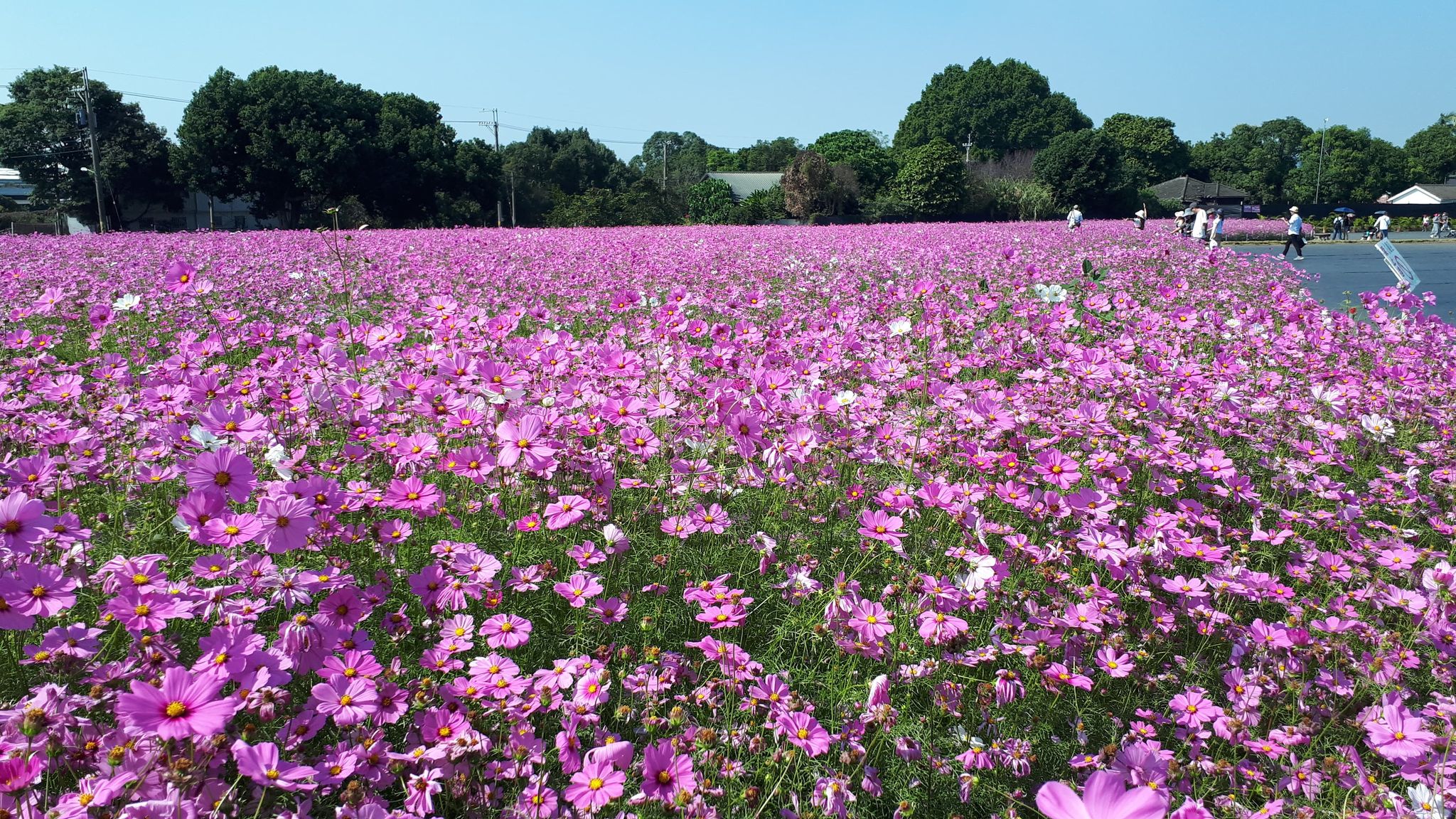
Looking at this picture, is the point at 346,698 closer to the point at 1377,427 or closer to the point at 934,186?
the point at 1377,427

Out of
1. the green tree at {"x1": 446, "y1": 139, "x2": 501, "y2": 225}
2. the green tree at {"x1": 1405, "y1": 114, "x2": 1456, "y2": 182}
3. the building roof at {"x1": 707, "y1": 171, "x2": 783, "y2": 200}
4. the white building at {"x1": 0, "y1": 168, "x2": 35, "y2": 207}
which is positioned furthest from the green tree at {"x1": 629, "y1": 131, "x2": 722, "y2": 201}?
the green tree at {"x1": 1405, "y1": 114, "x2": 1456, "y2": 182}

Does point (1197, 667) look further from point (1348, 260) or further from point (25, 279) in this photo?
point (1348, 260)

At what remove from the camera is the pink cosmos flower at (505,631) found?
1.40 meters

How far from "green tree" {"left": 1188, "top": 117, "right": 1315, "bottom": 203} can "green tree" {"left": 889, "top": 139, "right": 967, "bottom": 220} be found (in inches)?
1675

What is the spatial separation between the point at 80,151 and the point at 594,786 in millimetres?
51364

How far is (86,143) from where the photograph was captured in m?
39.5

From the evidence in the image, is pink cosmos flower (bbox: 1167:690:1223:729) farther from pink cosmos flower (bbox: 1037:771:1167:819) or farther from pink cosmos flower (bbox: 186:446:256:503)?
pink cosmos flower (bbox: 186:446:256:503)

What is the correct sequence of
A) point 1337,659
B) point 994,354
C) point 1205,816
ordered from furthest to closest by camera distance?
point 994,354
point 1337,659
point 1205,816

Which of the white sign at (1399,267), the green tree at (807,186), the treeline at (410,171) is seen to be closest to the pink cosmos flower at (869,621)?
the white sign at (1399,267)

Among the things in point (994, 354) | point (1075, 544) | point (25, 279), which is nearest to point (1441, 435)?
point (994, 354)

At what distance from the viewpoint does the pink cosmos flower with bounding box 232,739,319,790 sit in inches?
39.6

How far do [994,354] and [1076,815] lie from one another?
3.15 metres

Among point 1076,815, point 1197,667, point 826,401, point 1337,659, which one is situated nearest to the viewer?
point 1076,815

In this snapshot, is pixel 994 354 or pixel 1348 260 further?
pixel 1348 260
